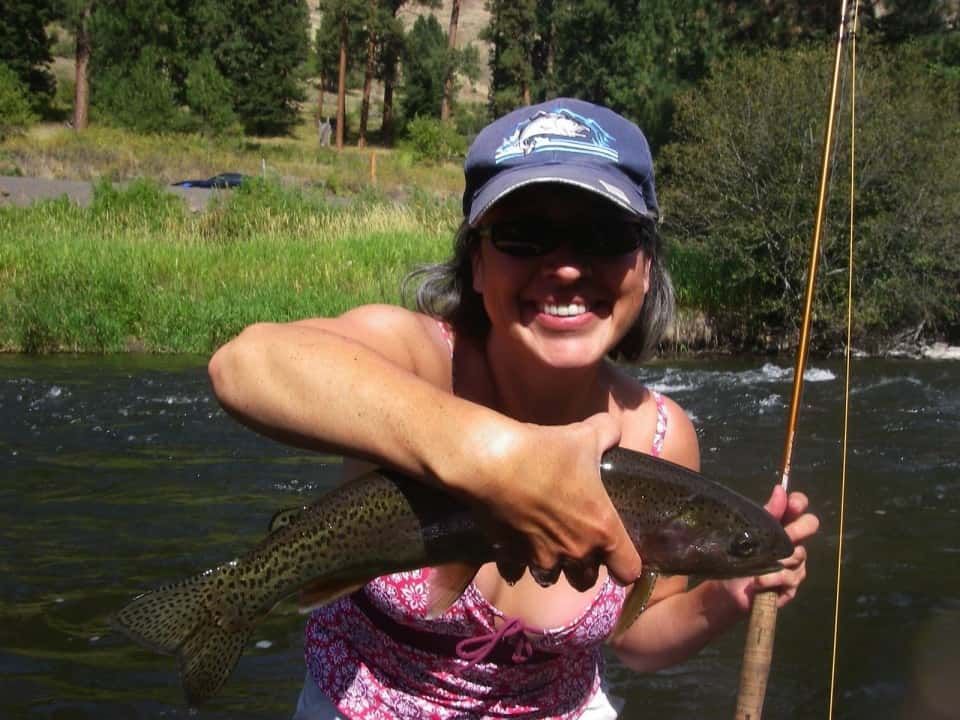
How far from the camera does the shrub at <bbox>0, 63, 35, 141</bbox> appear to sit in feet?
154

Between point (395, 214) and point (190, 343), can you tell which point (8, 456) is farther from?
point (395, 214)

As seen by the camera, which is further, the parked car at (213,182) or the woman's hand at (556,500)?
the parked car at (213,182)

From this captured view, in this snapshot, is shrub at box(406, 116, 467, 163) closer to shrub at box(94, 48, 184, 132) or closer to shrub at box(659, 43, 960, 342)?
shrub at box(94, 48, 184, 132)

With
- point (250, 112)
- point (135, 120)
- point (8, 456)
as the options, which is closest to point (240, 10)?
point (250, 112)

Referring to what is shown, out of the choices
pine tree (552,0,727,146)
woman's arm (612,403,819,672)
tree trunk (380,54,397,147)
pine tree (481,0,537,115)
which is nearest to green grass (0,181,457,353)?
woman's arm (612,403,819,672)

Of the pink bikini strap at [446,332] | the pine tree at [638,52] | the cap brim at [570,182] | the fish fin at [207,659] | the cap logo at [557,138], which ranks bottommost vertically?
the fish fin at [207,659]

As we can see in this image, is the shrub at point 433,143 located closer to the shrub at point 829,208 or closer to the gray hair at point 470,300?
the shrub at point 829,208

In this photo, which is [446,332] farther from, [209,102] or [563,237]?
[209,102]

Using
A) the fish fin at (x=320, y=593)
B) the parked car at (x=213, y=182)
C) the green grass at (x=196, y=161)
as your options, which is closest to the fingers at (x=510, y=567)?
the fish fin at (x=320, y=593)

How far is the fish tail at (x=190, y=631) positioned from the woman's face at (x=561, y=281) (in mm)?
843

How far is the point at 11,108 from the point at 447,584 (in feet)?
167

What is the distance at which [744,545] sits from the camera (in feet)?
7.89

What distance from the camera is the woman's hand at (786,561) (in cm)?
252

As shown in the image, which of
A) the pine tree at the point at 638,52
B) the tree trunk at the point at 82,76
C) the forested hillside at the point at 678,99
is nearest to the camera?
the forested hillside at the point at 678,99
